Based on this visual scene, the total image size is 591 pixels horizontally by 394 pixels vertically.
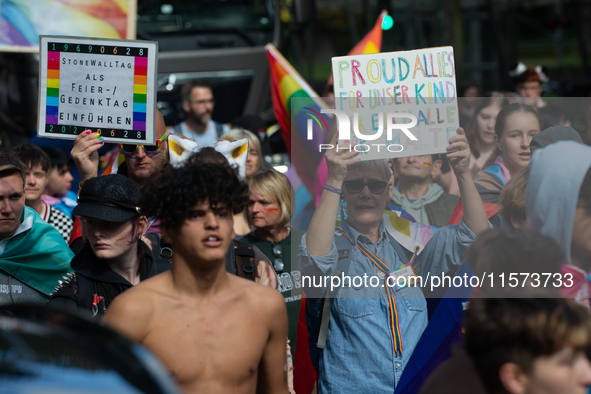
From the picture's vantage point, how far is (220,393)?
225 cm

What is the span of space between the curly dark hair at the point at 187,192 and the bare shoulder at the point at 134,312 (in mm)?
244

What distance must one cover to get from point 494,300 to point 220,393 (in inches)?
37.8

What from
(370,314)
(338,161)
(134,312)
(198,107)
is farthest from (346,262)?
(198,107)

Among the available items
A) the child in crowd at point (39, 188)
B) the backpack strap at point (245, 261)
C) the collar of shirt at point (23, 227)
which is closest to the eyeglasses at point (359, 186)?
the backpack strap at point (245, 261)

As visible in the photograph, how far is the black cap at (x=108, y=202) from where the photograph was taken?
293 centimetres

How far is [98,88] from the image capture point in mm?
3846

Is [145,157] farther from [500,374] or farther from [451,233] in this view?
[500,374]

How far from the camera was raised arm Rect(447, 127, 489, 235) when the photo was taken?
124 inches

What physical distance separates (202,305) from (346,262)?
1.07 metres

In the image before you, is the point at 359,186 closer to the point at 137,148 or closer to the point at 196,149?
the point at 196,149

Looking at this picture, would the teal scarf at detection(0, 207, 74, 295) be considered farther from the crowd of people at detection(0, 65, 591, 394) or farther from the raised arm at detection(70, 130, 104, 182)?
the raised arm at detection(70, 130, 104, 182)

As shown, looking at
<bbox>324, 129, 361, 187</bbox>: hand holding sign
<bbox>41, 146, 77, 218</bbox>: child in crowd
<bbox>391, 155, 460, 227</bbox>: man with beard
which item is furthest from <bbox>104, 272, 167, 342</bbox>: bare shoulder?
<bbox>41, 146, 77, 218</bbox>: child in crowd

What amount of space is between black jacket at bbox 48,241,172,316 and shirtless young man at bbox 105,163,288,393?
54 cm

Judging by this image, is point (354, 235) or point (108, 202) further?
point (354, 235)
